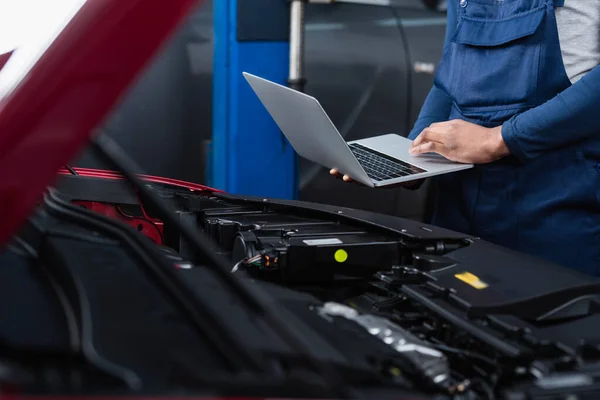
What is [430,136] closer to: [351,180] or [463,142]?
[463,142]

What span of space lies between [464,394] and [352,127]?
2346 mm

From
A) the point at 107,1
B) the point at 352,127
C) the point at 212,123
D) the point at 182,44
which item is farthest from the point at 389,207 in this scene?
the point at 107,1

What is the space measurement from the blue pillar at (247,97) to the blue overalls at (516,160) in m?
1.14

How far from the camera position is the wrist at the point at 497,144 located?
1517 mm

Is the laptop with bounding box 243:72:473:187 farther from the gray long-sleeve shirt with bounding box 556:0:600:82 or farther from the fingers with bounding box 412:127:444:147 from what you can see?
the gray long-sleeve shirt with bounding box 556:0:600:82

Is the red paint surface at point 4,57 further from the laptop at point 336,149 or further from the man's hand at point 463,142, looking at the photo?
the man's hand at point 463,142

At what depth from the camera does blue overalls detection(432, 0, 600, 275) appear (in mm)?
1525

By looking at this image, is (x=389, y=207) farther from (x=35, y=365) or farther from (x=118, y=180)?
(x=35, y=365)

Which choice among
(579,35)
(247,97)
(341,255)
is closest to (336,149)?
(341,255)

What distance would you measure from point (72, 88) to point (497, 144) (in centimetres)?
103

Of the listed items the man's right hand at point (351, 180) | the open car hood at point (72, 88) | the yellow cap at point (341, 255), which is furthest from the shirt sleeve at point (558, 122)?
the open car hood at point (72, 88)

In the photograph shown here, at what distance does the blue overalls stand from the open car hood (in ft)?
3.28

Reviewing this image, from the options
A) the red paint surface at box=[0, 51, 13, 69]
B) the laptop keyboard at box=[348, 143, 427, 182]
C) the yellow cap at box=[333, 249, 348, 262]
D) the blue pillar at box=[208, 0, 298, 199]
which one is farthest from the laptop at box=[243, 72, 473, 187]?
the blue pillar at box=[208, 0, 298, 199]

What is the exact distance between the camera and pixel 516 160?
159 cm
